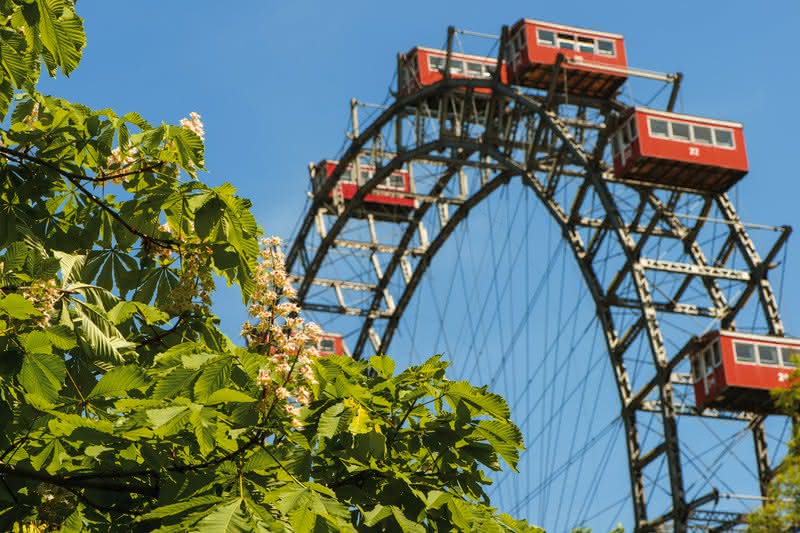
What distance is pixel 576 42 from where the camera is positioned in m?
47.6

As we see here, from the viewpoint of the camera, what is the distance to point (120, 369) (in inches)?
260

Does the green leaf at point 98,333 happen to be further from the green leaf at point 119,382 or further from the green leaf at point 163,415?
the green leaf at point 163,415

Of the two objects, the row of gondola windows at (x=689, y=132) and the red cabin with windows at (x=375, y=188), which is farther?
the red cabin with windows at (x=375, y=188)

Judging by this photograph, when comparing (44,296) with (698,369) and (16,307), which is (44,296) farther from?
(698,369)

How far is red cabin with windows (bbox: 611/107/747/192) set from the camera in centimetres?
4175

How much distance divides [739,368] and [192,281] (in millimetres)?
33304

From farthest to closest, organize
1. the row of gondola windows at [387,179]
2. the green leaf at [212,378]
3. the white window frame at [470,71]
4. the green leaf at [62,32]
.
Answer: the row of gondola windows at [387,179] < the white window frame at [470,71] < the green leaf at [62,32] < the green leaf at [212,378]

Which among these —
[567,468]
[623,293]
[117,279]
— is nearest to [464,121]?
[623,293]

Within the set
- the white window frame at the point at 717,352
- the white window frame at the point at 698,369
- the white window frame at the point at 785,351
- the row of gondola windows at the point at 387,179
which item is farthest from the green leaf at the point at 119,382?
the row of gondola windows at the point at 387,179

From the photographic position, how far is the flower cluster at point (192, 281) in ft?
25.9

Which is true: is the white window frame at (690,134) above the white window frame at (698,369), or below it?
above

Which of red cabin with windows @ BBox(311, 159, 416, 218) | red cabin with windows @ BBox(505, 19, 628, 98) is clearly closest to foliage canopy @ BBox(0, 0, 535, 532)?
red cabin with windows @ BBox(505, 19, 628, 98)

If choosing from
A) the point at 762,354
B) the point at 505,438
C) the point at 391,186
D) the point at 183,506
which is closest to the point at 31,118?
Answer: the point at 183,506

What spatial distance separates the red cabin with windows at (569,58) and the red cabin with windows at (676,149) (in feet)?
13.1
